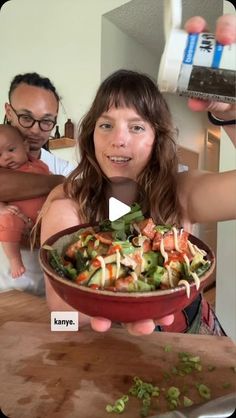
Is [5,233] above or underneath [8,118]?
underneath

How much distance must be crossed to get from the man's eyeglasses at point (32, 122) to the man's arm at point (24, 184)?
2.8 inches

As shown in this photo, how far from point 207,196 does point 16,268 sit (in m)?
0.30

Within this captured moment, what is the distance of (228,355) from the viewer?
17.0 inches

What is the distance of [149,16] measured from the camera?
0.47 meters

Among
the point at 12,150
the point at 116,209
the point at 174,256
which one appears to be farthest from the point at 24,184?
the point at 174,256

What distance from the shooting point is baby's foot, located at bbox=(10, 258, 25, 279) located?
0.52 m

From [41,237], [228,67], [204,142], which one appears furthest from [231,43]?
[41,237]

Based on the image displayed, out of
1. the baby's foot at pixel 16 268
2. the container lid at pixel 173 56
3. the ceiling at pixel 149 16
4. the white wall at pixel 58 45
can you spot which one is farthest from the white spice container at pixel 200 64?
the baby's foot at pixel 16 268

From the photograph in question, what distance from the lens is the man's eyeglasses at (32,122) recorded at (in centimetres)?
51

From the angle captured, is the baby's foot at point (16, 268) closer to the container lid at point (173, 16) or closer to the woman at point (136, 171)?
the woman at point (136, 171)

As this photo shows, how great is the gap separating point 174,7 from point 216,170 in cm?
22

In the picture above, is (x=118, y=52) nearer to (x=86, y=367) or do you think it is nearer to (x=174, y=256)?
(x=174, y=256)

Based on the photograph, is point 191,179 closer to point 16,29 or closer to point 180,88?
point 180,88

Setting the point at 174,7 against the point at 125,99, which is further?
the point at 125,99
